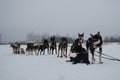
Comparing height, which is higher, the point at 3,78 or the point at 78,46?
the point at 78,46

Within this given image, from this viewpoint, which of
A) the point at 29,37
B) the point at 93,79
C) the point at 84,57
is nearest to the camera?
the point at 93,79

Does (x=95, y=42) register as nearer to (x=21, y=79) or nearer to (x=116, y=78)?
(x=116, y=78)

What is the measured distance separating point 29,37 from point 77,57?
13297 cm

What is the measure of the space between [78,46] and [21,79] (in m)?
5.49

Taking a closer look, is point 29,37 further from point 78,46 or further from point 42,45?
point 78,46

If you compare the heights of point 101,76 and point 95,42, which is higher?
point 95,42

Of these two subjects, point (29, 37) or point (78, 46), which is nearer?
point (78, 46)

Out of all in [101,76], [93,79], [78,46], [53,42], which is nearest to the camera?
[93,79]

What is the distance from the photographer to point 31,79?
7.01 metres

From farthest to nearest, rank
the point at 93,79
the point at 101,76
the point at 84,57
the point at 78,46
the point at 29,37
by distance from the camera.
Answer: the point at 29,37 → the point at 78,46 → the point at 84,57 → the point at 101,76 → the point at 93,79

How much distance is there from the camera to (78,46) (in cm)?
1180

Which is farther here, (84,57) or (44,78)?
(84,57)

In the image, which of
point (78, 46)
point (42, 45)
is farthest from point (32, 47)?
point (78, 46)

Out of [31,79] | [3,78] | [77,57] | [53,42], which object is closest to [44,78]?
[31,79]
